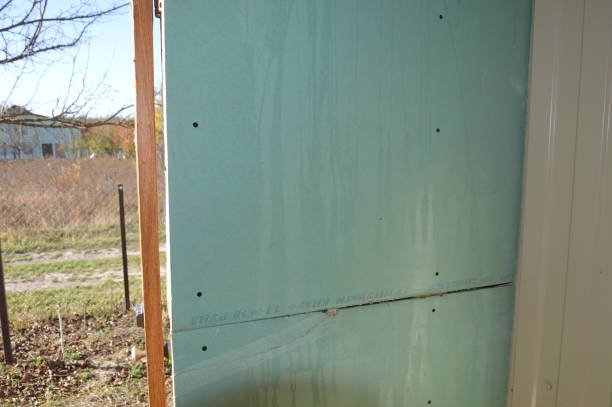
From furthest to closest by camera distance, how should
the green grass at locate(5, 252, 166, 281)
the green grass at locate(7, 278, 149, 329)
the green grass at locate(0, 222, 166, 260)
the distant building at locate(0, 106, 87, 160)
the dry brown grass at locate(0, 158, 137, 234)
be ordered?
1. the green grass at locate(0, 222, 166, 260)
2. the dry brown grass at locate(0, 158, 137, 234)
3. the green grass at locate(5, 252, 166, 281)
4. the green grass at locate(7, 278, 149, 329)
5. the distant building at locate(0, 106, 87, 160)

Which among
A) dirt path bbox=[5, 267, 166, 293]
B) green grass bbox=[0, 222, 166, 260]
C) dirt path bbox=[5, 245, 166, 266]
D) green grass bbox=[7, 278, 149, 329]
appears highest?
green grass bbox=[0, 222, 166, 260]

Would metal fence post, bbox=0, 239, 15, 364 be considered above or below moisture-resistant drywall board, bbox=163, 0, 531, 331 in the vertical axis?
below

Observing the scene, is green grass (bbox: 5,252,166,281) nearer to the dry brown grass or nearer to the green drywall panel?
the dry brown grass

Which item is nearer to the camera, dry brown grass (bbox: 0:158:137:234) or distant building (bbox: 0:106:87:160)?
distant building (bbox: 0:106:87:160)

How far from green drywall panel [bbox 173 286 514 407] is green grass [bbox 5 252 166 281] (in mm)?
3407

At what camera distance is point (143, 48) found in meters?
0.81

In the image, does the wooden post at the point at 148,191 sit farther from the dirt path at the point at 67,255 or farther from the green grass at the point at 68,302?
the dirt path at the point at 67,255

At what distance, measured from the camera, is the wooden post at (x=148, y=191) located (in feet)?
2.66

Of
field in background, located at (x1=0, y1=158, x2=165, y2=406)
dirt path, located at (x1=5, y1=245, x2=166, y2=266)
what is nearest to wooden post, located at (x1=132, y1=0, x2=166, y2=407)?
field in background, located at (x1=0, y1=158, x2=165, y2=406)

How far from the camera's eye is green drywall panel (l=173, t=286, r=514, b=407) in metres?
0.89

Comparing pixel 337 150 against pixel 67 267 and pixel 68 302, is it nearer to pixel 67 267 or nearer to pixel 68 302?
pixel 68 302

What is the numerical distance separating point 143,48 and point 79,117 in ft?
8.63

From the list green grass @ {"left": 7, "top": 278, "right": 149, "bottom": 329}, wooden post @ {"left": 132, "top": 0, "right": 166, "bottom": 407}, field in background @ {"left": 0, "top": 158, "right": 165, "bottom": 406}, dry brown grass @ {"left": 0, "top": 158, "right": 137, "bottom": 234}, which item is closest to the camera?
wooden post @ {"left": 132, "top": 0, "right": 166, "bottom": 407}

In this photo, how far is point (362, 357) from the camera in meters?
1.04
